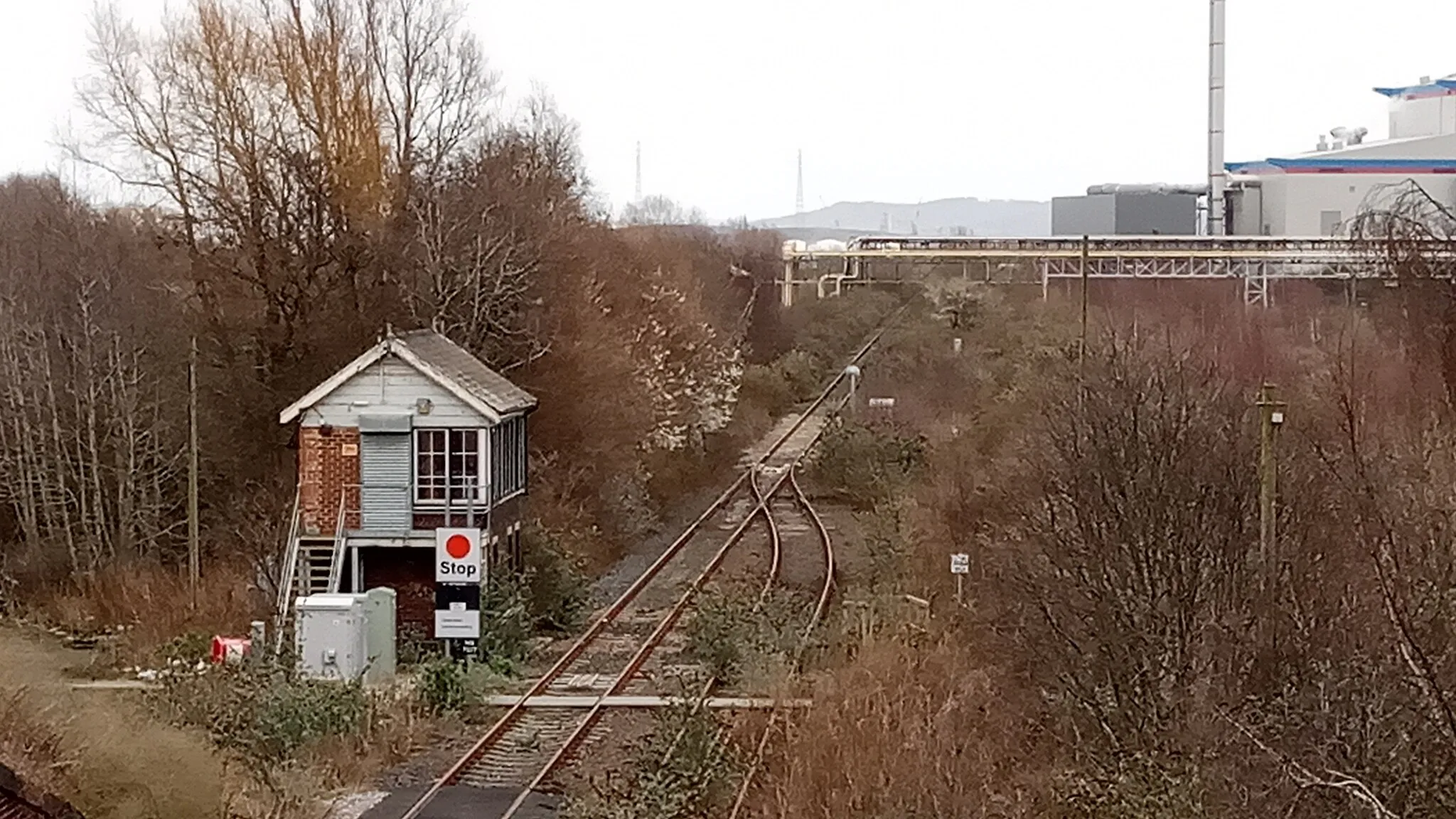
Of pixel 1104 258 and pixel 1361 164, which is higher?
pixel 1361 164

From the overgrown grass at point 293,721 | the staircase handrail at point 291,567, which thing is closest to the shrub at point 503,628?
the overgrown grass at point 293,721

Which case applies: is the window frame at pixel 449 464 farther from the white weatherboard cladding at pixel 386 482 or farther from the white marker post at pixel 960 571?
the white marker post at pixel 960 571

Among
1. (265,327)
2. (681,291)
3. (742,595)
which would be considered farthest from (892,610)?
(681,291)

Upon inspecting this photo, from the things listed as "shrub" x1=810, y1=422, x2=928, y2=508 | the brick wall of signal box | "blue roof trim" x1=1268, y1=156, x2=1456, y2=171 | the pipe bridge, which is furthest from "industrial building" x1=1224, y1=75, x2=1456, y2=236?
the brick wall of signal box

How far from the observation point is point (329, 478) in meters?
20.5

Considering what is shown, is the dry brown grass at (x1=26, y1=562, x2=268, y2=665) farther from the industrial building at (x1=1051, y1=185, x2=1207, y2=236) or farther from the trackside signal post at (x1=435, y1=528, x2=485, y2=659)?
the industrial building at (x1=1051, y1=185, x2=1207, y2=236)

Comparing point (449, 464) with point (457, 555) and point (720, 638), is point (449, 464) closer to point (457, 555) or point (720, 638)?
point (457, 555)

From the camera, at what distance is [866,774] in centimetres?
1166

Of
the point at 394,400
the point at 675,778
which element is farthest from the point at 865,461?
the point at 675,778

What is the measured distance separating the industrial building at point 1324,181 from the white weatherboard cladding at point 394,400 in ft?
128

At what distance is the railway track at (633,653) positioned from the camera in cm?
1454

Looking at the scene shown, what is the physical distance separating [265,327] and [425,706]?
13637mm

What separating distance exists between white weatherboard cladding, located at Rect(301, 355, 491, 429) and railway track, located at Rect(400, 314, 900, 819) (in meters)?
3.16

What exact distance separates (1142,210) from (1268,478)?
54.1 metres
